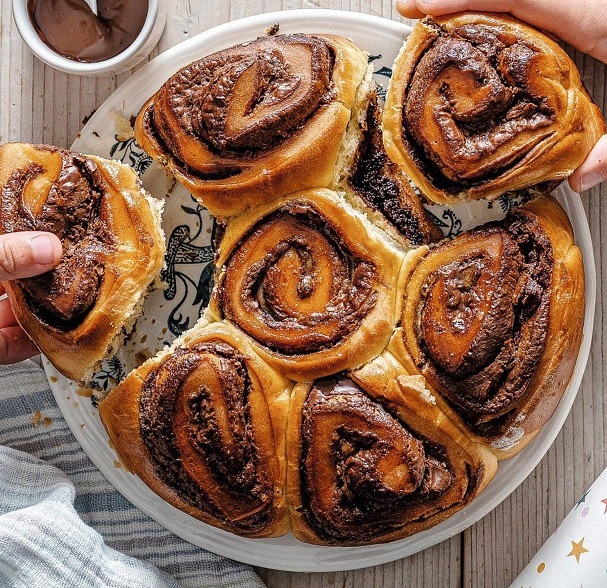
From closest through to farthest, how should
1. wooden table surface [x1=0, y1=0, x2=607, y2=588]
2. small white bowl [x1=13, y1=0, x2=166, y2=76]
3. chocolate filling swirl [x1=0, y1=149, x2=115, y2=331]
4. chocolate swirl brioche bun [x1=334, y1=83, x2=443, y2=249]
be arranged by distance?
1. chocolate filling swirl [x1=0, y1=149, x2=115, y2=331]
2. chocolate swirl brioche bun [x1=334, y1=83, x2=443, y2=249]
3. small white bowl [x1=13, y1=0, x2=166, y2=76]
4. wooden table surface [x1=0, y1=0, x2=607, y2=588]

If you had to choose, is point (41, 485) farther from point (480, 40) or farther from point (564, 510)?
point (480, 40)

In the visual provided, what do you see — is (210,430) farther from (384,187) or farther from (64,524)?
(384,187)

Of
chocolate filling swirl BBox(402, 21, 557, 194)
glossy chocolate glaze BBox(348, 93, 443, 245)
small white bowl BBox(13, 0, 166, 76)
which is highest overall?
chocolate filling swirl BBox(402, 21, 557, 194)

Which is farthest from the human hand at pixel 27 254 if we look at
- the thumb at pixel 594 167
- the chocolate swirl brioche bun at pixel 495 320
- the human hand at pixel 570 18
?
the thumb at pixel 594 167

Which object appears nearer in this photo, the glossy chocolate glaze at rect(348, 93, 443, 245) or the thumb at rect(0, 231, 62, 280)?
the thumb at rect(0, 231, 62, 280)

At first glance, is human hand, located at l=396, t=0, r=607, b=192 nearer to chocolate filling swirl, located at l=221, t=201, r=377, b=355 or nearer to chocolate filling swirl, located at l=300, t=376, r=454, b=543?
chocolate filling swirl, located at l=221, t=201, r=377, b=355

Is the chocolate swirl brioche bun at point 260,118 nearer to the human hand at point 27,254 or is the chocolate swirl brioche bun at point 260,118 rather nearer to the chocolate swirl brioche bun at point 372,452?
the human hand at point 27,254

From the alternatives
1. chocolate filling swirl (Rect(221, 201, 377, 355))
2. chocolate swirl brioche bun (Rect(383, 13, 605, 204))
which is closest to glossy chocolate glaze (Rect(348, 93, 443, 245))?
chocolate swirl brioche bun (Rect(383, 13, 605, 204))
